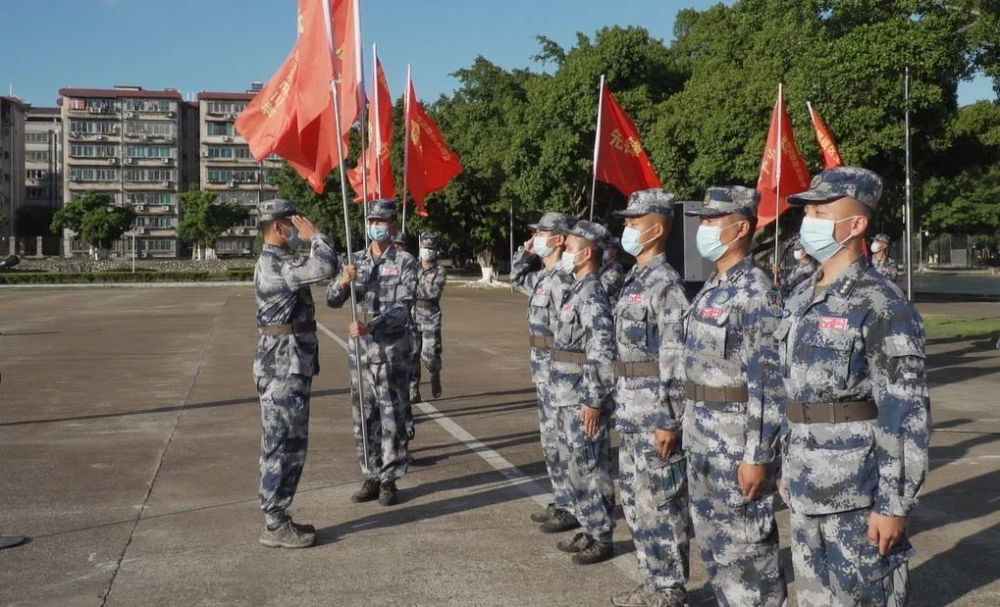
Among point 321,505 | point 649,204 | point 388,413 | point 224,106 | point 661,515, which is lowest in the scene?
point 321,505

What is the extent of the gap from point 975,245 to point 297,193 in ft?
219

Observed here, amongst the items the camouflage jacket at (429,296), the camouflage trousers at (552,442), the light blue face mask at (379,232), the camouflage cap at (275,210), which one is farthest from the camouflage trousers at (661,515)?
the camouflage jacket at (429,296)

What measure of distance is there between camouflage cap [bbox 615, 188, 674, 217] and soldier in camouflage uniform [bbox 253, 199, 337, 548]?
5.93ft

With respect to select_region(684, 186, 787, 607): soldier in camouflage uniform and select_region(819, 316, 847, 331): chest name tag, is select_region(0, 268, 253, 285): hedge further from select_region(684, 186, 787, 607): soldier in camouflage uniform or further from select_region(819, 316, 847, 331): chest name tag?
select_region(819, 316, 847, 331): chest name tag

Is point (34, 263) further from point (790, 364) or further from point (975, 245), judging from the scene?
point (790, 364)

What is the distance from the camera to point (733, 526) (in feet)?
13.7

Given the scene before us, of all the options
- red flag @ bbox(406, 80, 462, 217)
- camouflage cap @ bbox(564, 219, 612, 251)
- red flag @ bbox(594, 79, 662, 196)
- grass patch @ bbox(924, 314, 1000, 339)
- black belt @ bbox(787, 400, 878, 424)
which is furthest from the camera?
grass patch @ bbox(924, 314, 1000, 339)

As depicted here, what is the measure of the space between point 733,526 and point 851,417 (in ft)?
2.75

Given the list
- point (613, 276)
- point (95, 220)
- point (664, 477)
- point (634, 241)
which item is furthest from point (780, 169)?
point (95, 220)

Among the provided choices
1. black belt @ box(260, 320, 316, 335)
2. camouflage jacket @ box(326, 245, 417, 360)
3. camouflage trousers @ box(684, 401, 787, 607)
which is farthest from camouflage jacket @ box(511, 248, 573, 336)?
camouflage trousers @ box(684, 401, 787, 607)

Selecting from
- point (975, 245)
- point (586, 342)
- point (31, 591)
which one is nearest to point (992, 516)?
point (586, 342)

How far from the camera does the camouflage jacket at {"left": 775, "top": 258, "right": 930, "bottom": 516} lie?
3410 mm

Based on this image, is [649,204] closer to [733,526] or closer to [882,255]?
[733,526]

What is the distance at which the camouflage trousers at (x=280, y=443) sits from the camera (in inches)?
242
